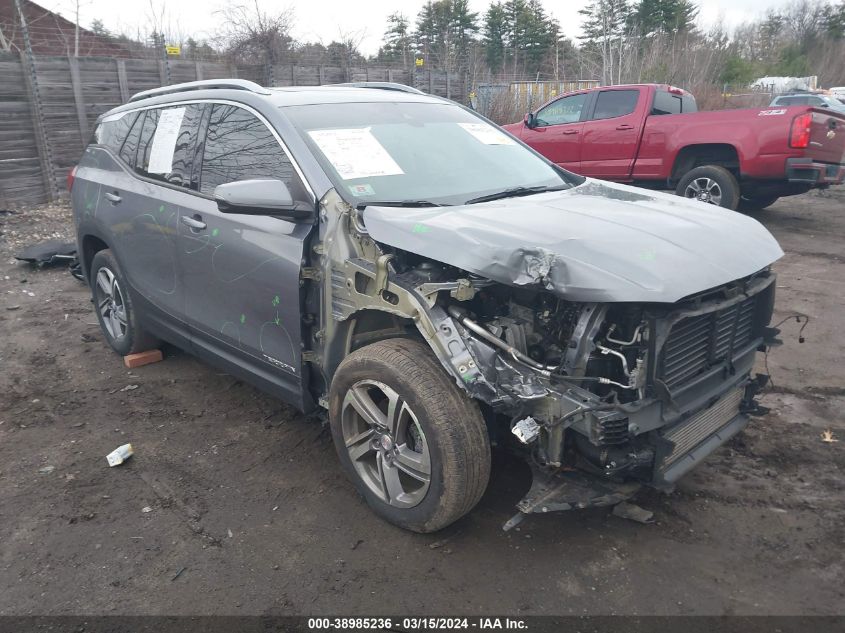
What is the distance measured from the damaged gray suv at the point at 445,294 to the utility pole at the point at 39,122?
28.8 feet

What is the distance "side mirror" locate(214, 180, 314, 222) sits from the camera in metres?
3.00

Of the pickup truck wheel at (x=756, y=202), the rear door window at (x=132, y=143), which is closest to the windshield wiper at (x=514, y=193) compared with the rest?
Result: the rear door window at (x=132, y=143)

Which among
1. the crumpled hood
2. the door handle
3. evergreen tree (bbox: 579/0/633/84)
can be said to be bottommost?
the door handle

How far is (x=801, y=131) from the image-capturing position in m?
7.91

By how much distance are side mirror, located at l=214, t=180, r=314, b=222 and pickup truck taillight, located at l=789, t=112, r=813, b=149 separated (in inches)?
282

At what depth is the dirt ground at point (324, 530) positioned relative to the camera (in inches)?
104

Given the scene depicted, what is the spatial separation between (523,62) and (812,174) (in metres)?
37.0

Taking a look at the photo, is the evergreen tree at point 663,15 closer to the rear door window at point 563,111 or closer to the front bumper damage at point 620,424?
the rear door window at point 563,111

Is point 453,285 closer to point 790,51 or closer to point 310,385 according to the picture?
point 310,385

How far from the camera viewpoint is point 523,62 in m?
42.0

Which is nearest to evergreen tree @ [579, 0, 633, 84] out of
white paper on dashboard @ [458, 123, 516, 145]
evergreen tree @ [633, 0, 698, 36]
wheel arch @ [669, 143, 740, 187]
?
evergreen tree @ [633, 0, 698, 36]

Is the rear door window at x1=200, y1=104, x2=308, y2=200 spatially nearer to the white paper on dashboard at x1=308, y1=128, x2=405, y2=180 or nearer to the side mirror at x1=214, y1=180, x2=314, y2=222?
the side mirror at x1=214, y1=180, x2=314, y2=222

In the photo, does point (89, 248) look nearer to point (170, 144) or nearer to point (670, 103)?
point (170, 144)

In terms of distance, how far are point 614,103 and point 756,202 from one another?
2723 mm
